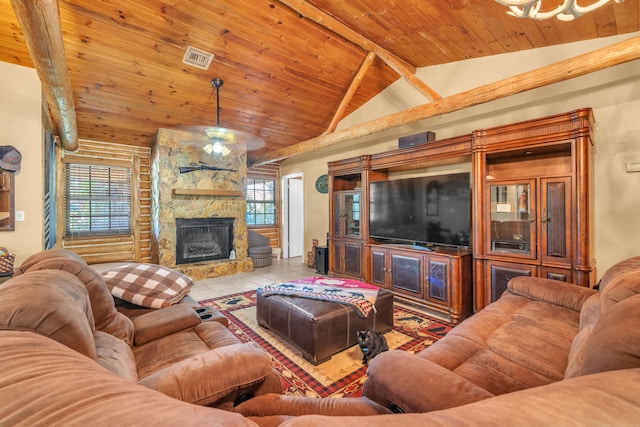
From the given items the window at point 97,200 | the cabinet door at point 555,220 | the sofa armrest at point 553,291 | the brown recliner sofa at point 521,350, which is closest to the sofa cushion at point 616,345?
the brown recliner sofa at point 521,350

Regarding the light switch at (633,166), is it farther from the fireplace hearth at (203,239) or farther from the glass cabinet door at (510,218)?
the fireplace hearth at (203,239)

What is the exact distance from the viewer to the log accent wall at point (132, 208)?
505 centimetres

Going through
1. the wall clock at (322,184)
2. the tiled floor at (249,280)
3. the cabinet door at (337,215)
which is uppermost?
the wall clock at (322,184)

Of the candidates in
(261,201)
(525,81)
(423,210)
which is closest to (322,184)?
(261,201)

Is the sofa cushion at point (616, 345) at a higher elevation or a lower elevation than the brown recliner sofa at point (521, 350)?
higher

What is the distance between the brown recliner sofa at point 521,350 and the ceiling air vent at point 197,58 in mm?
4028

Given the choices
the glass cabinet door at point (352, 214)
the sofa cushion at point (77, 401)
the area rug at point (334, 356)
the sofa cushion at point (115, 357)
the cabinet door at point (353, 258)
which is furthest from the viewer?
the glass cabinet door at point (352, 214)

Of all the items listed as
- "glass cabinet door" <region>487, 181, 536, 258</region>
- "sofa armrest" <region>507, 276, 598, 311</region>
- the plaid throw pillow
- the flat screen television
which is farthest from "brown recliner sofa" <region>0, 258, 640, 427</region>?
the flat screen television

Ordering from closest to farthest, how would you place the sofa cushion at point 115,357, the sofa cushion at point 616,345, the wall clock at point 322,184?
1. the sofa cushion at point 616,345
2. the sofa cushion at point 115,357
3. the wall clock at point 322,184

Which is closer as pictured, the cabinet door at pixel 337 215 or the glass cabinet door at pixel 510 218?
the glass cabinet door at pixel 510 218

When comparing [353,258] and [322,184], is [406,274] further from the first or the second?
[322,184]

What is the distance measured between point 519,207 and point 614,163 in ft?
3.04

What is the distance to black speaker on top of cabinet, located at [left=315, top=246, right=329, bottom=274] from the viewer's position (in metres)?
5.48

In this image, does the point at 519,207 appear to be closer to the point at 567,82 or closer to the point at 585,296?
the point at 585,296
